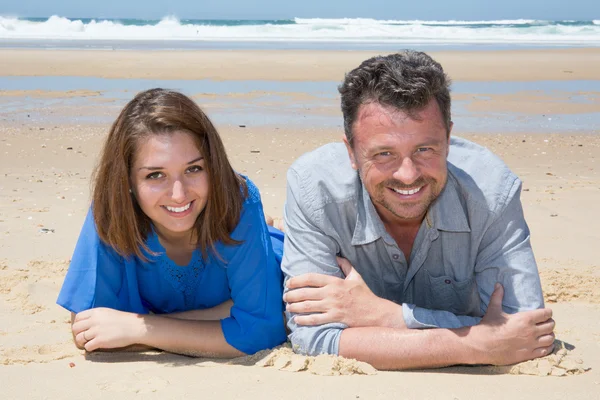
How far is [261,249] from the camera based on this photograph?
3.58 m

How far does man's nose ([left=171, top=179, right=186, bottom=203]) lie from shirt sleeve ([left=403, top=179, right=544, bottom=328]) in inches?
42.5

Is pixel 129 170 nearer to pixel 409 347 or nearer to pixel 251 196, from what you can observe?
pixel 251 196

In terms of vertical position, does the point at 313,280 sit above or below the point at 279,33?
below

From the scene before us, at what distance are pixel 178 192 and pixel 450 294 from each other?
1.36 m

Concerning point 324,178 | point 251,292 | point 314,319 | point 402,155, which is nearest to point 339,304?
point 314,319

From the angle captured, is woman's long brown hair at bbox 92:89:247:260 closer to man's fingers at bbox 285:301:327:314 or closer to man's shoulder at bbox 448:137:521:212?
man's fingers at bbox 285:301:327:314

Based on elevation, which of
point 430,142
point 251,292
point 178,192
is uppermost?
point 430,142

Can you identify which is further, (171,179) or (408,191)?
(171,179)

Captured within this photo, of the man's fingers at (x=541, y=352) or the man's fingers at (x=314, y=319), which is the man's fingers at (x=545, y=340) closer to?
the man's fingers at (x=541, y=352)

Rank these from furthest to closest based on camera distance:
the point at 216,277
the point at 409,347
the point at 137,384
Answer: the point at 216,277 → the point at 409,347 → the point at 137,384

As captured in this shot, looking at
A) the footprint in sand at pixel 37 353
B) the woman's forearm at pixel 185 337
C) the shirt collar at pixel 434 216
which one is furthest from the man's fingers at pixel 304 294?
the footprint in sand at pixel 37 353

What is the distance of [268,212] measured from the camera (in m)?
6.15

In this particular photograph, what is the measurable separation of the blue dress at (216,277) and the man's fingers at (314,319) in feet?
0.82

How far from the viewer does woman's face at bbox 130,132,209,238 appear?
332cm
